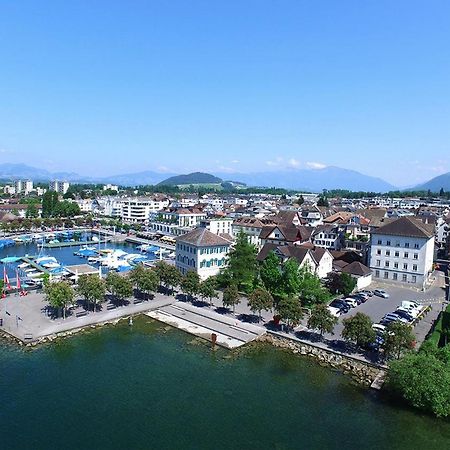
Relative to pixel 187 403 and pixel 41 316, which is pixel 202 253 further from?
pixel 187 403

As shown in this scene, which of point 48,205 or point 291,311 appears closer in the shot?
point 291,311

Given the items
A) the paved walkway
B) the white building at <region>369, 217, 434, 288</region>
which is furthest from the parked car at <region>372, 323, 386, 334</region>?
the paved walkway

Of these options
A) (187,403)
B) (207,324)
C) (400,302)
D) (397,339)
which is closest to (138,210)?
(207,324)

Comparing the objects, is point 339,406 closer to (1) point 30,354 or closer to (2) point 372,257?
(1) point 30,354

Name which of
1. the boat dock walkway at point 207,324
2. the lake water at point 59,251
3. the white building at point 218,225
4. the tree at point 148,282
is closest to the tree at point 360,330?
the boat dock walkway at point 207,324

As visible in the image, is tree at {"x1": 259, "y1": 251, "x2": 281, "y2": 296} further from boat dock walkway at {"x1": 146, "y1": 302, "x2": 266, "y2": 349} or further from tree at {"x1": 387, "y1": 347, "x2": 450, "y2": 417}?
tree at {"x1": 387, "y1": 347, "x2": 450, "y2": 417}

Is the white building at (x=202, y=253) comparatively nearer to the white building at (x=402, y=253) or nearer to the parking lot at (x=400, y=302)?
the parking lot at (x=400, y=302)

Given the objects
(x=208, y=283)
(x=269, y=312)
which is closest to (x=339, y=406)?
(x=269, y=312)
